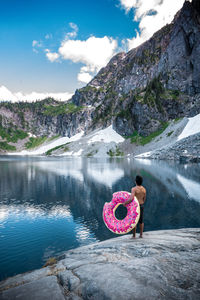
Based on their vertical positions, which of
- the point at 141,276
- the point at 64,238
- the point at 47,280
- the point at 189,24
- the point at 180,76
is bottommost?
the point at 64,238

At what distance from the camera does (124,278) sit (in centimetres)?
744

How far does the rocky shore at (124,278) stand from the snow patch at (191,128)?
120 meters

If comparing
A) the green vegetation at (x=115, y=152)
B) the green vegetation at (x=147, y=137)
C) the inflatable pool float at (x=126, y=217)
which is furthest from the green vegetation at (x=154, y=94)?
the inflatable pool float at (x=126, y=217)

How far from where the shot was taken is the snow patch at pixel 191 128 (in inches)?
4744

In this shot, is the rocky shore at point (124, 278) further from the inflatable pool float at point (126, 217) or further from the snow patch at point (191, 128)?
the snow patch at point (191, 128)

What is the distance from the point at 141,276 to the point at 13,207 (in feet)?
88.7

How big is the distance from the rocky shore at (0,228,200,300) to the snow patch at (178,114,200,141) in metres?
120

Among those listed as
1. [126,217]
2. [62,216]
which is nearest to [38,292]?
[126,217]

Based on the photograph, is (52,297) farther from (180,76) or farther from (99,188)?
(180,76)

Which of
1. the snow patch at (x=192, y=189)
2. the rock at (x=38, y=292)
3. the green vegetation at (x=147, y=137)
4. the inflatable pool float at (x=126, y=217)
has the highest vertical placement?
the green vegetation at (x=147, y=137)

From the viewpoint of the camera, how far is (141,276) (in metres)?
7.50

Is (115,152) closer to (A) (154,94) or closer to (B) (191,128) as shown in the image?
(A) (154,94)

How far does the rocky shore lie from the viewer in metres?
6.67

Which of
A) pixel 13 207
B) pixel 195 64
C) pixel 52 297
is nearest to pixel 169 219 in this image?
pixel 52 297
